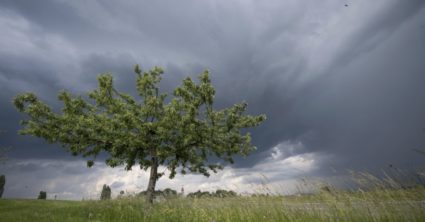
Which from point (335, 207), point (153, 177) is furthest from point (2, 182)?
point (335, 207)

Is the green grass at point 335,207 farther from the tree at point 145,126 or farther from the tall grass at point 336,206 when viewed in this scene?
the tree at point 145,126

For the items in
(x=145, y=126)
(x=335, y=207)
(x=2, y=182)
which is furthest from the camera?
(x=2, y=182)

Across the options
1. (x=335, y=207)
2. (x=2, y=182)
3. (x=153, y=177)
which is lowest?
(x=335, y=207)

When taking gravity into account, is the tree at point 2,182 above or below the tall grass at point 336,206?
above

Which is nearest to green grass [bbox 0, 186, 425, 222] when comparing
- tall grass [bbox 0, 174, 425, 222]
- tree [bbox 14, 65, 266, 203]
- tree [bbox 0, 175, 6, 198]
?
tall grass [bbox 0, 174, 425, 222]

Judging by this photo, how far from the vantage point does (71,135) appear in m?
19.6

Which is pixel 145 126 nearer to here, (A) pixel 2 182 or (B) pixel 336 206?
(B) pixel 336 206

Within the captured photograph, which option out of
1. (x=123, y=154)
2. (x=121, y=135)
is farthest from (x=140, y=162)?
(x=121, y=135)

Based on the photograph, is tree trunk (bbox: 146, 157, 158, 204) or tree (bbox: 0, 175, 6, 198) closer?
tree trunk (bbox: 146, 157, 158, 204)

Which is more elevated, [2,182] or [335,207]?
[2,182]

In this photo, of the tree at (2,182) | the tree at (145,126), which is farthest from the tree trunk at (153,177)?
the tree at (2,182)

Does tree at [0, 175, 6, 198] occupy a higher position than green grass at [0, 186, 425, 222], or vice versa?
tree at [0, 175, 6, 198]

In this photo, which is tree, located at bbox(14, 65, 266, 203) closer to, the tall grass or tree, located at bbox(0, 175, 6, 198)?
the tall grass

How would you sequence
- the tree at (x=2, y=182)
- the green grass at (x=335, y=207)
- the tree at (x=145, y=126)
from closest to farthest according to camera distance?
the green grass at (x=335, y=207) < the tree at (x=145, y=126) < the tree at (x=2, y=182)
